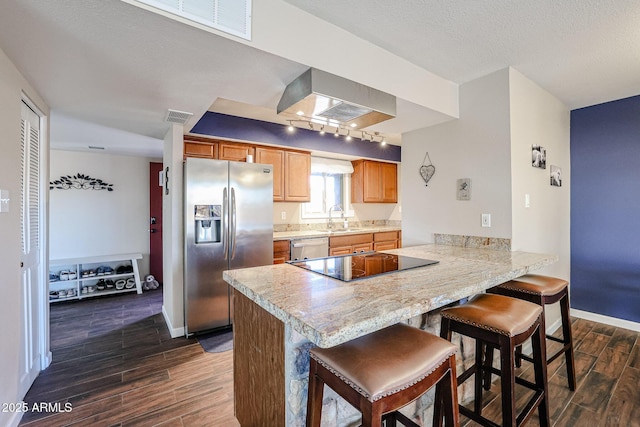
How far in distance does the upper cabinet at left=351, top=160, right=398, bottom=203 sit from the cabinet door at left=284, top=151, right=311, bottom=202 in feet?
3.73

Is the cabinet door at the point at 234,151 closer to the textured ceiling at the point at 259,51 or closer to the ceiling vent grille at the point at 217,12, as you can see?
the textured ceiling at the point at 259,51

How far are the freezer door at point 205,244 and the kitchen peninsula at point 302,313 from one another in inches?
56.8

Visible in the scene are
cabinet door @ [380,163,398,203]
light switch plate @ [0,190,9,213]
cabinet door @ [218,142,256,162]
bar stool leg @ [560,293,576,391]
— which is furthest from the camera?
cabinet door @ [380,163,398,203]

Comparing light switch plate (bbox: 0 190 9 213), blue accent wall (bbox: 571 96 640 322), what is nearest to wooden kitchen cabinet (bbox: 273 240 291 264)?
light switch plate (bbox: 0 190 9 213)

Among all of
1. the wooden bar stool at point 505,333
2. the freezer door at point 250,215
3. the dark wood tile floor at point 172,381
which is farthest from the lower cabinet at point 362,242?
the wooden bar stool at point 505,333

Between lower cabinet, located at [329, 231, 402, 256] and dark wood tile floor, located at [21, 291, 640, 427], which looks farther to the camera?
lower cabinet, located at [329, 231, 402, 256]

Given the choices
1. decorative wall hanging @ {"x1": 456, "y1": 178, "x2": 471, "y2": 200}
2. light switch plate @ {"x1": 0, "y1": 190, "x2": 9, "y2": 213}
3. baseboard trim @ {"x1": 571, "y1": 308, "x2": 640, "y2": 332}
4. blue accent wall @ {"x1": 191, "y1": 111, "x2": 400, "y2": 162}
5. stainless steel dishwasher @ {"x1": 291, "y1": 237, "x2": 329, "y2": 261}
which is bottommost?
baseboard trim @ {"x1": 571, "y1": 308, "x2": 640, "y2": 332}

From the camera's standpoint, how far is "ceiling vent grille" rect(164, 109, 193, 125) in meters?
2.53

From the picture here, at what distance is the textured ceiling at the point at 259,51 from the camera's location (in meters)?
1.34

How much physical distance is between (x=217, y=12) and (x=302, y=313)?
4.47 feet

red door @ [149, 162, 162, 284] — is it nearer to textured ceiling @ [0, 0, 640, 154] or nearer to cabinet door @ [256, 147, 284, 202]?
cabinet door @ [256, 147, 284, 202]

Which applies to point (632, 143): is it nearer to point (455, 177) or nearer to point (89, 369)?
point (455, 177)

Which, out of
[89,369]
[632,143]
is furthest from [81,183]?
[632,143]

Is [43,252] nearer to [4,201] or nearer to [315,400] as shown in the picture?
[4,201]
